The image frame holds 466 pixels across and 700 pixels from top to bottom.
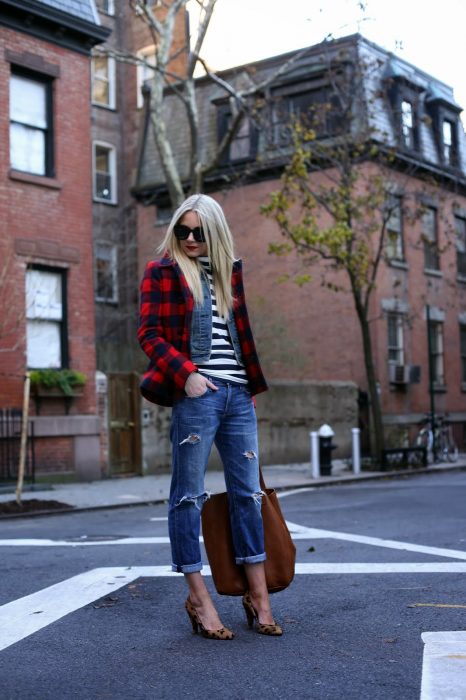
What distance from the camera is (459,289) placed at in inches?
1195

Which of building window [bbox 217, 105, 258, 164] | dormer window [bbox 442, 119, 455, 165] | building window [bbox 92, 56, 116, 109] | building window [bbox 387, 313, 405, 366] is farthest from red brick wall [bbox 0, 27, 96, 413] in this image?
building window [bbox 92, 56, 116, 109]

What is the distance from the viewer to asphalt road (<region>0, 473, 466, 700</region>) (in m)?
3.50

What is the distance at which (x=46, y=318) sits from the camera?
1770cm

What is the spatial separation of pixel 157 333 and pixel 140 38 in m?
30.7

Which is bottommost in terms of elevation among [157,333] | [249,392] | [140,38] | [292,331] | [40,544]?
[40,544]

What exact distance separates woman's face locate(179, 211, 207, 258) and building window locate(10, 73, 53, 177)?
1370 cm

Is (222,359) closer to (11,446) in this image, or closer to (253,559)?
(253,559)

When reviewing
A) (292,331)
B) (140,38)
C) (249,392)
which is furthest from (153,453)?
(140,38)

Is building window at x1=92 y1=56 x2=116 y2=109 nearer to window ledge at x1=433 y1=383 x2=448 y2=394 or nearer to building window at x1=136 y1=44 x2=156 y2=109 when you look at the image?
building window at x1=136 y1=44 x2=156 y2=109

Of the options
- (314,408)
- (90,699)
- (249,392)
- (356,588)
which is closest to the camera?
(90,699)

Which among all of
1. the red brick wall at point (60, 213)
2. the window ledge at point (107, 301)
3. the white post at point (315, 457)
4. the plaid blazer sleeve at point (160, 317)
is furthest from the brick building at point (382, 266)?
the plaid blazer sleeve at point (160, 317)

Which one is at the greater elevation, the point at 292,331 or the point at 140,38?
the point at 140,38

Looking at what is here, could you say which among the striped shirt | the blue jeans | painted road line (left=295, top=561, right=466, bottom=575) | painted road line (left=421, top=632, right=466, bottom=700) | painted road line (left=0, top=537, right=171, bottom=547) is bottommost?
painted road line (left=0, top=537, right=171, bottom=547)

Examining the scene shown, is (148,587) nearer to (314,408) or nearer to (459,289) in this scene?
(314,408)
